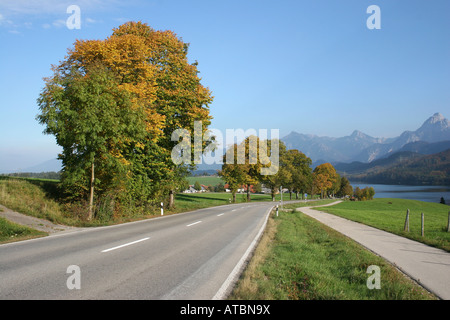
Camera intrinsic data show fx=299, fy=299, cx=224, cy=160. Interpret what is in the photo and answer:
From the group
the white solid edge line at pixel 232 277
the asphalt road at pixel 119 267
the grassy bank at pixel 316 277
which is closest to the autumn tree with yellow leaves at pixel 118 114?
the asphalt road at pixel 119 267

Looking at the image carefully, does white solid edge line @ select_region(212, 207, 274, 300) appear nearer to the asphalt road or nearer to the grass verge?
the asphalt road

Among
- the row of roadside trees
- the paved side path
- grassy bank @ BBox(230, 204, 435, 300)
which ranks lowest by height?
the paved side path

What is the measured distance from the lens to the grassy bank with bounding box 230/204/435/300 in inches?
222

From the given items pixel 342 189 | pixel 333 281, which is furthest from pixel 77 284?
pixel 342 189

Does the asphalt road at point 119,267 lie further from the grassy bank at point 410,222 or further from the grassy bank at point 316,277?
the grassy bank at point 410,222

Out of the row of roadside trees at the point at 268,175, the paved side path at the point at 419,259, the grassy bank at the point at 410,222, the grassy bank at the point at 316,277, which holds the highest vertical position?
the row of roadside trees at the point at 268,175

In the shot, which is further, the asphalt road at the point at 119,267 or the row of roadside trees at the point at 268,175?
the row of roadside trees at the point at 268,175

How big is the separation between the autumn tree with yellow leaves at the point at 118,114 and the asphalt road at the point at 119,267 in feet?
19.9

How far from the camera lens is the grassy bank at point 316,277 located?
5648 mm

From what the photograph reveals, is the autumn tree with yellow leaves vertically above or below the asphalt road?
above

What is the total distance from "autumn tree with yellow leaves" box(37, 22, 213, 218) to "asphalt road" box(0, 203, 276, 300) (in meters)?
6.06

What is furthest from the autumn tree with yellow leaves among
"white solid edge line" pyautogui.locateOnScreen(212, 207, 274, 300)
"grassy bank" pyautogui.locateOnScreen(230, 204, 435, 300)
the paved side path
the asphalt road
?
the paved side path

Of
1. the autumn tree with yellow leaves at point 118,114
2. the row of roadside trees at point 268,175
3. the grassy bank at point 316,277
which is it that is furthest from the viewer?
the row of roadside trees at point 268,175

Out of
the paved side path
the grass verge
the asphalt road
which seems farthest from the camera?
the grass verge
